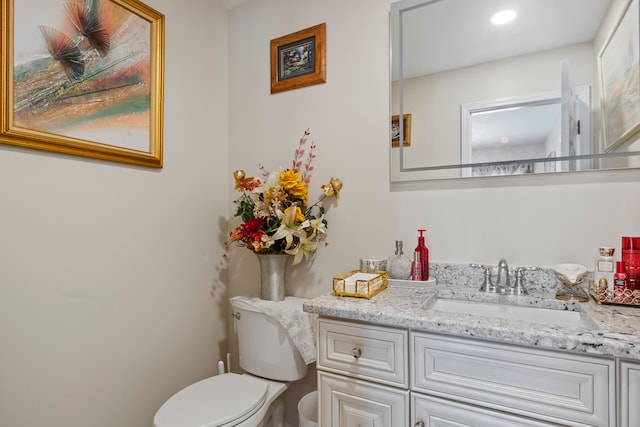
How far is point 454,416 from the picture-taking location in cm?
94

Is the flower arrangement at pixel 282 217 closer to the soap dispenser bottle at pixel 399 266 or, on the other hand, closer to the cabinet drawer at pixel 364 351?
the soap dispenser bottle at pixel 399 266

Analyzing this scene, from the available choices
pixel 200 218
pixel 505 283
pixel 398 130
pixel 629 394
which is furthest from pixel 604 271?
pixel 200 218

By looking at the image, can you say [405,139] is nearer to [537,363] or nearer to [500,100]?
[500,100]

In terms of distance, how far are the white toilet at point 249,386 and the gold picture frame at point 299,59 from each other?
44.3 inches

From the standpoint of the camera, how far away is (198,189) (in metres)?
1.88

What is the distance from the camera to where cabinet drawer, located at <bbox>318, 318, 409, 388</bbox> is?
1.01 metres

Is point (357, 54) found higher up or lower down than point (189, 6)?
lower down

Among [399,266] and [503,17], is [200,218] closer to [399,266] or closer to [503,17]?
[399,266]

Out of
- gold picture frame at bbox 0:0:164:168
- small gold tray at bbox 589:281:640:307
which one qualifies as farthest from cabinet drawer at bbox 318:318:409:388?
gold picture frame at bbox 0:0:164:168

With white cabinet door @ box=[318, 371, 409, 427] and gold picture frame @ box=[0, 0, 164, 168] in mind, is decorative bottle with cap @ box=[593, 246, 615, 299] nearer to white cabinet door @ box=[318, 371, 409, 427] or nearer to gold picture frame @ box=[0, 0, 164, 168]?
white cabinet door @ box=[318, 371, 409, 427]

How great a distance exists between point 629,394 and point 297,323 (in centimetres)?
109

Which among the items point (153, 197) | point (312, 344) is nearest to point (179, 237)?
point (153, 197)

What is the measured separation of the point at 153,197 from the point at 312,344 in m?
1.00

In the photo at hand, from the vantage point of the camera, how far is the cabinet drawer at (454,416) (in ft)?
2.85
